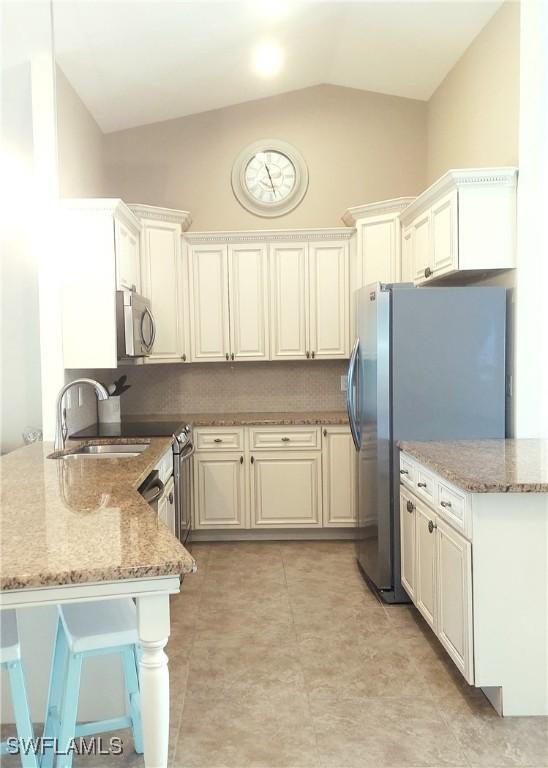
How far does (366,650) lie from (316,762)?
0.82 m

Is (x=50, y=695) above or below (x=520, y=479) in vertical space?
below

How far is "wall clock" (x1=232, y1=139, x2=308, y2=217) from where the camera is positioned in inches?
189

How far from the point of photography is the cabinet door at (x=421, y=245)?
12.1ft

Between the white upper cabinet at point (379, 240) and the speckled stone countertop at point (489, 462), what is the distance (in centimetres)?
157

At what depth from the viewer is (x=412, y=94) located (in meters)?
4.65

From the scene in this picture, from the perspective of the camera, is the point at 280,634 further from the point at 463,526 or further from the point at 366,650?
the point at 463,526

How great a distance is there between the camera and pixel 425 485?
9.32ft

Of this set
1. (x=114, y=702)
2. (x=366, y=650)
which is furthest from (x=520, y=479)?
(x=114, y=702)

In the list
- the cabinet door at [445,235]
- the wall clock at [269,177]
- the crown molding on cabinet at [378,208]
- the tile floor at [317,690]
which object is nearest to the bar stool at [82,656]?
the tile floor at [317,690]

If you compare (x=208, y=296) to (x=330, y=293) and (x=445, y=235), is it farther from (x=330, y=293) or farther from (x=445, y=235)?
(x=445, y=235)

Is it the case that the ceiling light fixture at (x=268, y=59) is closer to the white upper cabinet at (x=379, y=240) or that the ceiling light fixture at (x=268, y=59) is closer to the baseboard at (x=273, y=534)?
the white upper cabinet at (x=379, y=240)

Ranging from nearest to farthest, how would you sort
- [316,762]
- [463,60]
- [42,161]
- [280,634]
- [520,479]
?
1. [316,762]
2. [520,479]
3. [280,634]
4. [42,161]
5. [463,60]

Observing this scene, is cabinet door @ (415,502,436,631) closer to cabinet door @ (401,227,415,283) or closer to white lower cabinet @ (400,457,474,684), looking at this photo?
white lower cabinet @ (400,457,474,684)

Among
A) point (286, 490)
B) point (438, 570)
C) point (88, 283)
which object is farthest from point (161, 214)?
point (438, 570)
